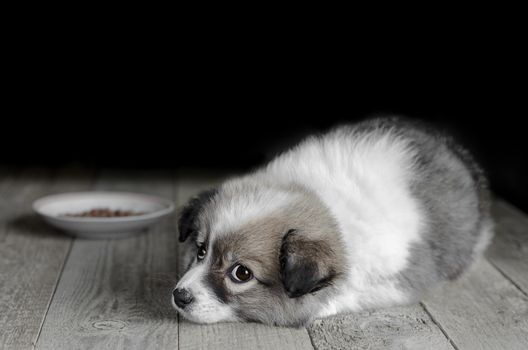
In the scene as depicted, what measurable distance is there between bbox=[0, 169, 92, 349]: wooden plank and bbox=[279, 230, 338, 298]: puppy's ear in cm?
73

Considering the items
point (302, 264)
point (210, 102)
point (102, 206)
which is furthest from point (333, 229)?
point (210, 102)

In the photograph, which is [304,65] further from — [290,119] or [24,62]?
[24,62]

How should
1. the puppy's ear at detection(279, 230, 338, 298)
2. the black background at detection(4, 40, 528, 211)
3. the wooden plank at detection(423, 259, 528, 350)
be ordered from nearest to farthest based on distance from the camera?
1. the puppy's ear at detection(279, 230, 338, 298)
2. the wooden plank at detection(423, 259, 528, 350)
3. the black background at detection(4, 40, 528, 211)

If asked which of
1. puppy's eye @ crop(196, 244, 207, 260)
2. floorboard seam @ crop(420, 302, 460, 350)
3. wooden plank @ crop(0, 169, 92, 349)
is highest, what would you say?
puppy's eye @ crop(196, 244, 207, 260)

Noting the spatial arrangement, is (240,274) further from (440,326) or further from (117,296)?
(440,326)

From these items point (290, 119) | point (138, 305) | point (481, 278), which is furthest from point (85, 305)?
point (290, 119)

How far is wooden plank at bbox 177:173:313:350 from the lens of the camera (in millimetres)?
2053

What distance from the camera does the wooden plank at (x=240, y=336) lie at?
2.05m

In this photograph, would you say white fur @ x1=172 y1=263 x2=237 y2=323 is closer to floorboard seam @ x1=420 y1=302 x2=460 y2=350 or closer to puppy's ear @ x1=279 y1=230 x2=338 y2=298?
puppy's ear @ x1=279 y1=230 x2=338 y2=298

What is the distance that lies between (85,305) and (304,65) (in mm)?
2281

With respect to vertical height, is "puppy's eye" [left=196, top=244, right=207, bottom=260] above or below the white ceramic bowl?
above

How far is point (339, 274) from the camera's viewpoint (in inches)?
85.4

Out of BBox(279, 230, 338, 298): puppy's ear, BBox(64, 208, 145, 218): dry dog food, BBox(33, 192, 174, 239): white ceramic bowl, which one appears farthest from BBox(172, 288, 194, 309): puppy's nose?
BBox(64, 208, 145, 218): dry dog food

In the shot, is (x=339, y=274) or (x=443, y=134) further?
(x=443, y=134)
